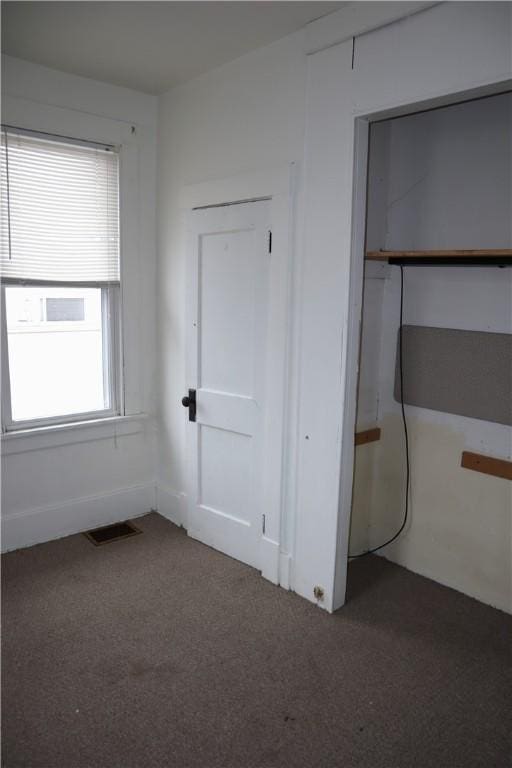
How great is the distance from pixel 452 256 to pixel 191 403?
1728mm

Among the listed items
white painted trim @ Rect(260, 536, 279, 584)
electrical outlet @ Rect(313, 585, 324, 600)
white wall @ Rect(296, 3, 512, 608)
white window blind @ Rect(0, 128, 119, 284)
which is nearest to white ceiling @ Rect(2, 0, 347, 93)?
white wall @ Rect(296, 3, 512, 608)

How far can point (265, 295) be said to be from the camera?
9.97 feet

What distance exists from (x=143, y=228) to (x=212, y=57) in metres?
1.13

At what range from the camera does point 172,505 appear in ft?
12.8

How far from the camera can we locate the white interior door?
10.2 ft

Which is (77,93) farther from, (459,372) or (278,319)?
(459,372)

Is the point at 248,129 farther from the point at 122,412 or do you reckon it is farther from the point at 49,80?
the point at 122,412

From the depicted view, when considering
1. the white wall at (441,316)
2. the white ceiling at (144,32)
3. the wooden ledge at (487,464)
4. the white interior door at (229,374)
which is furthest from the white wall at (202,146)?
the wooden ledge at (487,464)

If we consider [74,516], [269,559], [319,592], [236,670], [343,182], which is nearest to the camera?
[236,670]

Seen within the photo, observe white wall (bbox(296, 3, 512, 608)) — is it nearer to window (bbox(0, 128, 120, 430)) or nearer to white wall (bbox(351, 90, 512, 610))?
white wall (bbox(351, 90, 512, 610))

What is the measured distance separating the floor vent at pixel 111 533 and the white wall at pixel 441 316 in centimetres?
144

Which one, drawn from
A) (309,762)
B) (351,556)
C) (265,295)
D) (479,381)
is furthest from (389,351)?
(309,762)

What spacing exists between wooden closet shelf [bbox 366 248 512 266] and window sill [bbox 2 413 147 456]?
6.27 feet

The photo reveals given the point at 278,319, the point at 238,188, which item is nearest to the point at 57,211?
the point at 238,188
